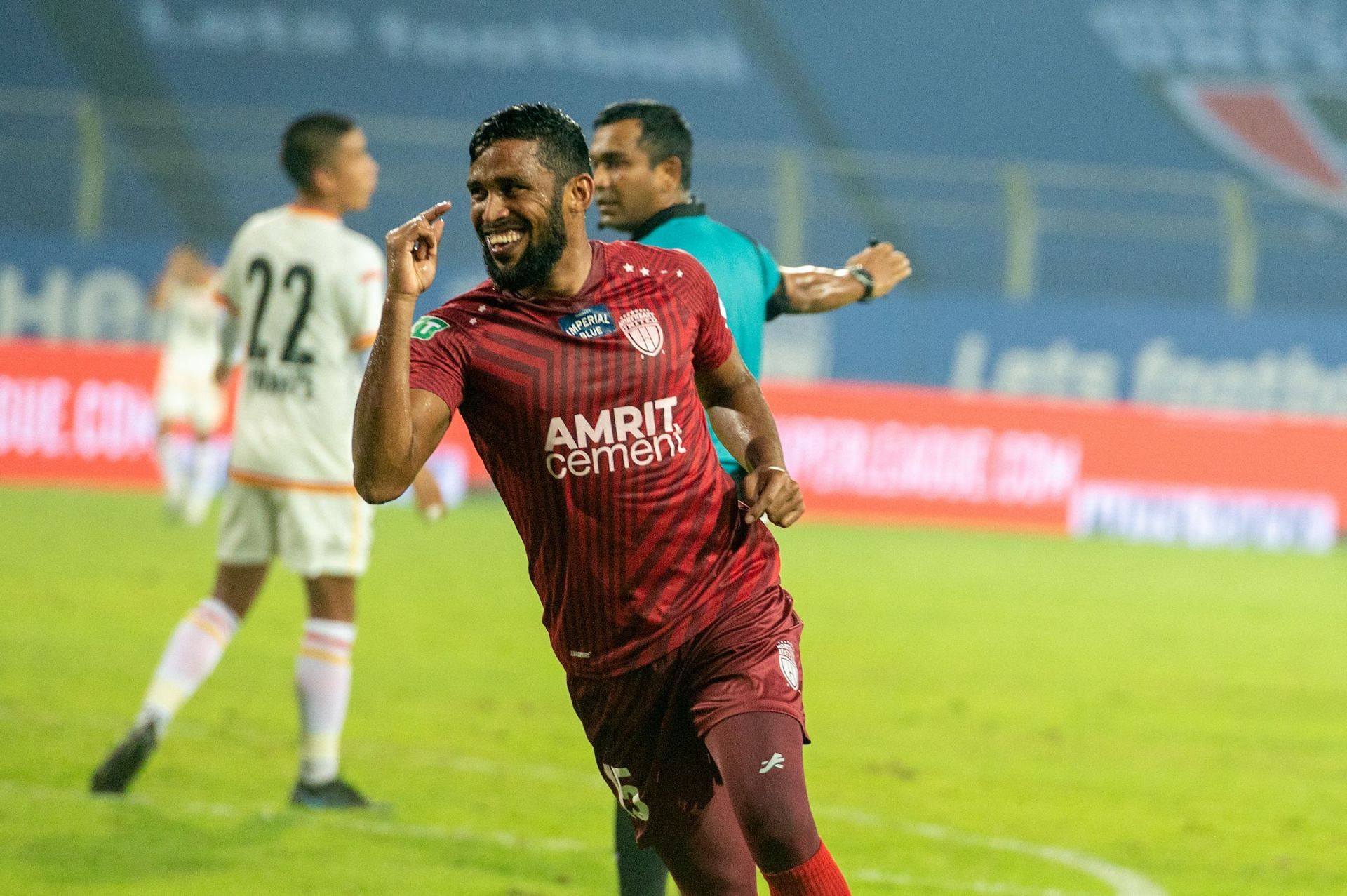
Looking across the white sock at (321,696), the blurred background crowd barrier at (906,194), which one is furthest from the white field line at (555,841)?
the blurred background crowd barrier at (906,194)

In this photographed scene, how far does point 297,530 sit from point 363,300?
0.85 meters

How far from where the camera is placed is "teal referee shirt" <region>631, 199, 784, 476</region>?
5.15 meters

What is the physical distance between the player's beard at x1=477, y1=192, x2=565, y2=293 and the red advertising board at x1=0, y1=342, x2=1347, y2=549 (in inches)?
542

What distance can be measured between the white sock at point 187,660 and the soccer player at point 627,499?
2.88m

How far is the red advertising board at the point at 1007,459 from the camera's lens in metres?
17.8

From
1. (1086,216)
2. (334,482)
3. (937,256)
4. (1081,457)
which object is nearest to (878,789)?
(334,482)

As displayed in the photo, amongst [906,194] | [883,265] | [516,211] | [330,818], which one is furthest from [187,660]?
[906,194]

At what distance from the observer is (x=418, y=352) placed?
12.7 feet

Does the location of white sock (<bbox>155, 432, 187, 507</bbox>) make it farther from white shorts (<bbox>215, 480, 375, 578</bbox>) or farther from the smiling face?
the smiling face

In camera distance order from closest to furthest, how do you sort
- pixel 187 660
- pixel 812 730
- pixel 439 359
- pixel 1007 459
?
pixel 439 359 < pixel 187 660 < pixel 812 730 < pixel 1007 459

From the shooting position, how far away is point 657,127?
535 centimetres

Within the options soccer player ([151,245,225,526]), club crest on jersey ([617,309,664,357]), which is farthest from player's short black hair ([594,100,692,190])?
soccer player ([151,245,225,526])

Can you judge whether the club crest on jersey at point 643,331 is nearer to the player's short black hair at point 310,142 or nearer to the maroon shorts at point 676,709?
the maroon shorts at point 676,709

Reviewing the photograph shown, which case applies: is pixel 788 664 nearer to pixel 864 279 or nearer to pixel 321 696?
pixel 864 279
